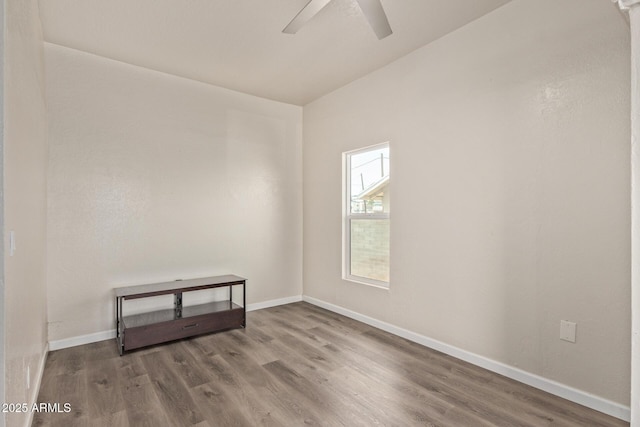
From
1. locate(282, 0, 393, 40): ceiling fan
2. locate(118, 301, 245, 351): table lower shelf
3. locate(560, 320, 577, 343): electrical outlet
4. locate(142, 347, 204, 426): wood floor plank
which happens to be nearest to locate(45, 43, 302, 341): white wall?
locate(118, 301, 245, 351): table lower shelf

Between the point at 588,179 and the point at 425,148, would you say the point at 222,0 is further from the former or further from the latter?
the point at 588,179

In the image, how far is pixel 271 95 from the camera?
4258 mm

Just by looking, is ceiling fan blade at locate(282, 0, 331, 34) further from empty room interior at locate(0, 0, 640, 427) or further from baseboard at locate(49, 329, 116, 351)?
baseboard at locate(49, 329, 116, 351)

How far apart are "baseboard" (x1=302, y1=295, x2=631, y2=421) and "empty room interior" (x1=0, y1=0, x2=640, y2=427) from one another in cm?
1

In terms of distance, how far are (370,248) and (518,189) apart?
170 centimetres

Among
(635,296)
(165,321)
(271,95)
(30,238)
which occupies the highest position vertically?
(271,95)

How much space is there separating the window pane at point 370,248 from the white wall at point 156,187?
0.99m

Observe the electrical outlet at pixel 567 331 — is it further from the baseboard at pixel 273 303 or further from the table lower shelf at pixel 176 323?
the baseboard at pixel 273 303

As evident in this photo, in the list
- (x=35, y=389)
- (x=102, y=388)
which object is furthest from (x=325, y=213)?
(x=35, y=389)

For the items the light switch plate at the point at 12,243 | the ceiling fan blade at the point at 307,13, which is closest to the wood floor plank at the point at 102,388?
the light switch plate at the point at 12,243

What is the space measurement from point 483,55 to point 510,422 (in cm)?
256

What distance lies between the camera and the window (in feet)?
11.8

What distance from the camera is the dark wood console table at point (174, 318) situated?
2.93 metres

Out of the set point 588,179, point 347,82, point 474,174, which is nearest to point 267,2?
point 347,82
